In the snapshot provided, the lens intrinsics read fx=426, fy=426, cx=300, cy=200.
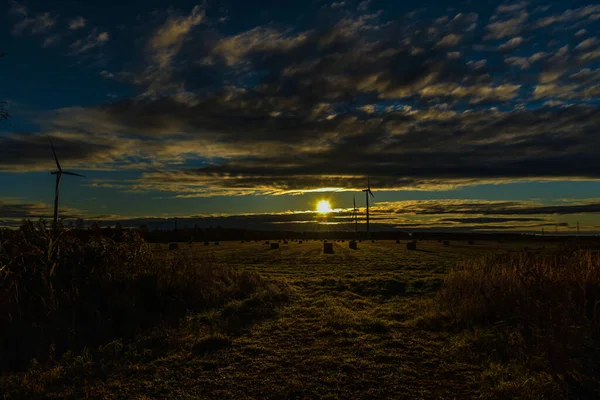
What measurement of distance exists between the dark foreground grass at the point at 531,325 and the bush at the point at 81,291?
290 inches

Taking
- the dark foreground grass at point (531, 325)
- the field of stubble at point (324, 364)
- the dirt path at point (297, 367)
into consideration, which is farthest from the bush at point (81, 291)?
the dark foreground grass at point (531, 325)

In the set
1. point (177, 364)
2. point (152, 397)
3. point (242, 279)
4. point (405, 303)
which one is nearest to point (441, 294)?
point (405, 303)

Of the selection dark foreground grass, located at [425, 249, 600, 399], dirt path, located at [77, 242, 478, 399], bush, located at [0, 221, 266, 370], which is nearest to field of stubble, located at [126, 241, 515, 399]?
dirt path, located at [77, 242, 478, 399]

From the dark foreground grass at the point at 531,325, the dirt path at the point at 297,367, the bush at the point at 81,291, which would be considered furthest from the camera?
the bush at the point at 81,291

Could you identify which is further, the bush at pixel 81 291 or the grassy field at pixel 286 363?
the bush at pixel 81 291

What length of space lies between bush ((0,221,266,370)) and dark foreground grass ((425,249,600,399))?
7377mm

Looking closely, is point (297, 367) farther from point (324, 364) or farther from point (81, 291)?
point (81, 291)

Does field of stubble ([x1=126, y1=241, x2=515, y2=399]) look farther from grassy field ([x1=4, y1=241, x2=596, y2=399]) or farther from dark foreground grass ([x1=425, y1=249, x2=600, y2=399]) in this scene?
dark foreground grass ([x1=425, y1=249, x2=600, y2=399])

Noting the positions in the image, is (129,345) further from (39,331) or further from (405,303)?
(405,303)

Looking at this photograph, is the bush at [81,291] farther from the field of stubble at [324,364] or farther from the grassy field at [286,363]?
the field of stubble at [324,364]

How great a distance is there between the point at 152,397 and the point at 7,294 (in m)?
5.95

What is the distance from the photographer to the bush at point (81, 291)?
383 inches

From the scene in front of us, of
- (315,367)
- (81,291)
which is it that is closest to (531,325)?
(315,367)

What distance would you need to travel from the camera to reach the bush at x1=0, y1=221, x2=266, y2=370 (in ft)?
31.9
